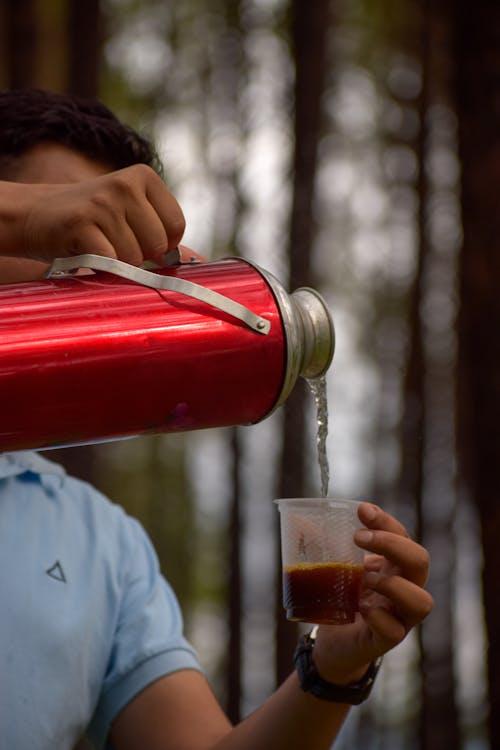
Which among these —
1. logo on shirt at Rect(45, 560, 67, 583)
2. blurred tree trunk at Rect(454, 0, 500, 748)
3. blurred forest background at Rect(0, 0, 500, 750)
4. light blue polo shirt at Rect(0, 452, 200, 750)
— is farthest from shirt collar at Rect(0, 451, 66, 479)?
blurred tree trunk at Rect(454, 0, 500, 748)

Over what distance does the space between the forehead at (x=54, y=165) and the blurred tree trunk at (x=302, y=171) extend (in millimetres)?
1385

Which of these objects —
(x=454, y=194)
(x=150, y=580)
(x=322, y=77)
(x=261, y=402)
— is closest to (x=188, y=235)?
(x=322, y=77)

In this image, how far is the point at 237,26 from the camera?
2.82 metres

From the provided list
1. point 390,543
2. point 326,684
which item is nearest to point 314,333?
point 390,543

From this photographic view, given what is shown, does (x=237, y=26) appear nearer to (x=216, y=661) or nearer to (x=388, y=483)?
(x=388, y=483)

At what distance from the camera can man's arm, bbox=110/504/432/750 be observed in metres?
1.10

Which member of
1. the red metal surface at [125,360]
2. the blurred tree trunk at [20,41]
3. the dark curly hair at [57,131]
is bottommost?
the red metal surface at [125,360]

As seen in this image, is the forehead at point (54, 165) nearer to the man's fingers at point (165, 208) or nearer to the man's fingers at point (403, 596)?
the man's fingers at point (165, 208)

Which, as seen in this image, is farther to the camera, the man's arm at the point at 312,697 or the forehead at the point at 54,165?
the forehead at the point at 54,165

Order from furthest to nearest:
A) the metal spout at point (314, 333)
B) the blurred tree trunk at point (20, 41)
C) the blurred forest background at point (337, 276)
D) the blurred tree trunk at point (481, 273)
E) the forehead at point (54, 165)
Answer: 1. the blurred tree trunk at point (481, 273)
2. the blurred forest background at point (337, 276)
3. the blurred tree trunk at point (20, 41)
4. the forehead at point (54, 165)
5. the metal spout at point (314, 333)

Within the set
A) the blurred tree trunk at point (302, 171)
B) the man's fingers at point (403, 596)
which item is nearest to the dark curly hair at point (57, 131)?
the man's fingers at point (403, 596)

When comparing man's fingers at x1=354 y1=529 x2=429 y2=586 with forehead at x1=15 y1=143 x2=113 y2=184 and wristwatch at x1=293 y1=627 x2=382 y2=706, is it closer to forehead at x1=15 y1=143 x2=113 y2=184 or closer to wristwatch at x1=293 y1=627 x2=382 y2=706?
wristwatch at x1=293 y1=627 x2=382 y2=706

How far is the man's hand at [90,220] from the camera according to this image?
0.93 metres

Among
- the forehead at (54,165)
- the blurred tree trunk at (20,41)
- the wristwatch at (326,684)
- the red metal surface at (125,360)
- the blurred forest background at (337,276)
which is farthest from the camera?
the blurred forest background at (337,276)
